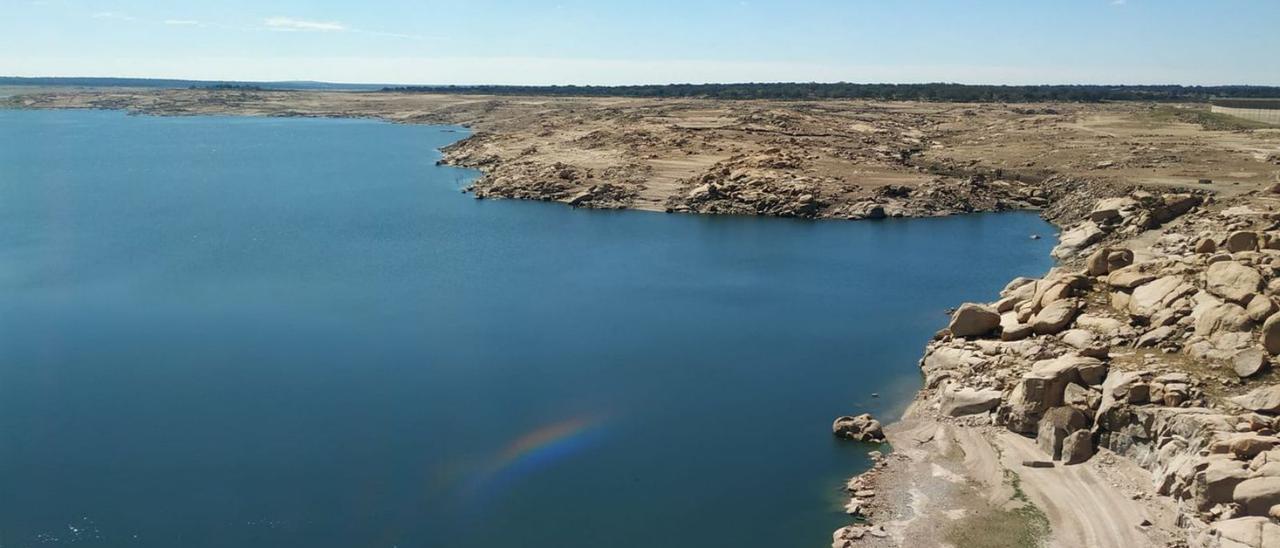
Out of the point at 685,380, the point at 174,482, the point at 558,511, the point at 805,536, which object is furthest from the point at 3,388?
the point at 805,536

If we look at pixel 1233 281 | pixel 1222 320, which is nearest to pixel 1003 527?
pixel 1222 320

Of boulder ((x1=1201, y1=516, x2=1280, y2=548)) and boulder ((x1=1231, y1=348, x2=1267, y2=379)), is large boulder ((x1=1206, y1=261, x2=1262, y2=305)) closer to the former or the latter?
boulder ((x1=1231, y1=348, x2=1267, y2=379))

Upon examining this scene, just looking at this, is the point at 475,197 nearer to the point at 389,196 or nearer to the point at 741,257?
the point at 389,196

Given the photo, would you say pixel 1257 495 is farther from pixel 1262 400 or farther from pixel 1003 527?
pixel 1003 527

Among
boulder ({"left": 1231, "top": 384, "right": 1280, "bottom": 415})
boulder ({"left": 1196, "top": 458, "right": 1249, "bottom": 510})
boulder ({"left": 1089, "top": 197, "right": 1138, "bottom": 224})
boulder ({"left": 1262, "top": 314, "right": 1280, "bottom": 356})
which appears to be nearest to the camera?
boulder ({"left": 1196, "top": 458, "right": 1249, "bottom": 510})

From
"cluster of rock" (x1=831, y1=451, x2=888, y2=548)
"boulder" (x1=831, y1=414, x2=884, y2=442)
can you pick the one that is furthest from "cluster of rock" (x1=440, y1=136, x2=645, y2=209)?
→ "cluster of rock" (x1=831, y1=451, x2=888, y2=548)
